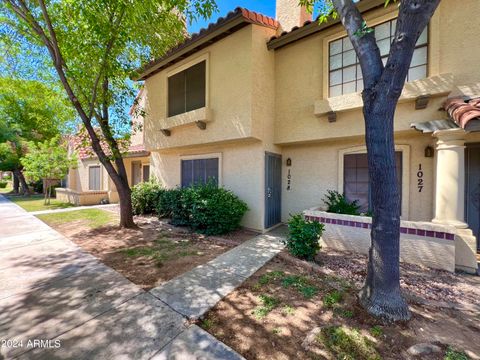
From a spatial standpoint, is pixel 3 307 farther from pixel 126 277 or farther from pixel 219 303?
pixel 219 303

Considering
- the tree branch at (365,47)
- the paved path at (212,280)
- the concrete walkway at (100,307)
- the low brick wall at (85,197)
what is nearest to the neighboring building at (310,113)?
the paved path at (212,280)

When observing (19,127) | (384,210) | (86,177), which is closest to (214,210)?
(384,210)

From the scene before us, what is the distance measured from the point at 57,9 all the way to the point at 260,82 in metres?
6.13

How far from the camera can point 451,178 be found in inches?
182

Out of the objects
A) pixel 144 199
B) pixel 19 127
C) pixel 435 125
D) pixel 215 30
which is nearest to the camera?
pixel 435 125

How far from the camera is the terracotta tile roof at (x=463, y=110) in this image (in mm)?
3951

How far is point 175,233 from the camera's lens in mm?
7207

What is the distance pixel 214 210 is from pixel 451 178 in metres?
5.81

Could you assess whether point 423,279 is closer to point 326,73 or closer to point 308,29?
point 326,73

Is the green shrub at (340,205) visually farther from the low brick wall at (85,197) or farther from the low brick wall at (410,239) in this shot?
the low brick wall at (85,197)

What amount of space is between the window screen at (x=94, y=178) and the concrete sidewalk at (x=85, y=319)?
41.5ft

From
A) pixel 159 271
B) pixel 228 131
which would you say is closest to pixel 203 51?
pixel 228 131

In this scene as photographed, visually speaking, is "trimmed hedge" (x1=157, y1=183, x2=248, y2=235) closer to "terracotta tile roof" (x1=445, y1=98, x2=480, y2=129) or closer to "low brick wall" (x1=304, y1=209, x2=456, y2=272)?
"low brick wall" (x1=304, y1=209, x2=456, y2=272)

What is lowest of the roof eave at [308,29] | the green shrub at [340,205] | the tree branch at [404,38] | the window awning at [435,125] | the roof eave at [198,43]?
the green shrub at [340,205]
